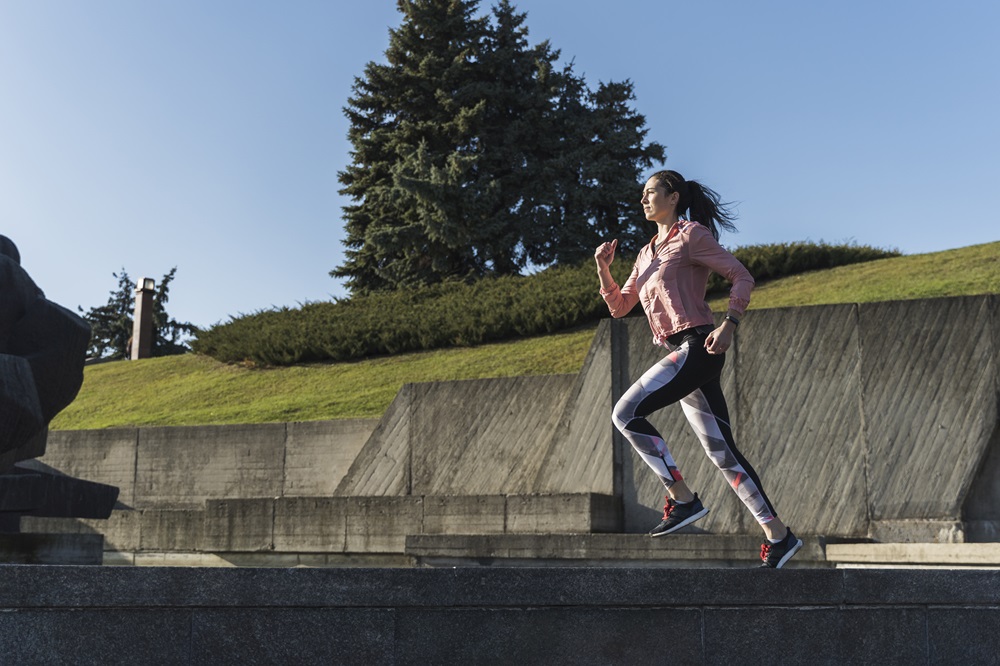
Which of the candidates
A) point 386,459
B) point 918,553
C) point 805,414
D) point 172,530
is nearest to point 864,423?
point 805,414

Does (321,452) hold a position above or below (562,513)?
above

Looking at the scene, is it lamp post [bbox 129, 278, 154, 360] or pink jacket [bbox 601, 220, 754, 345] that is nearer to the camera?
pink jacket [bbox 601, 220, 754, 345]

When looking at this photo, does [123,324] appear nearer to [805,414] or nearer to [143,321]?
[143,321]

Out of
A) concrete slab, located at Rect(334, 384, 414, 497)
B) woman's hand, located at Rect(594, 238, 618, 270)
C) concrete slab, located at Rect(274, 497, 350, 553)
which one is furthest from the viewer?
concrete slab, located at Rect(334, 384, 414, 497)

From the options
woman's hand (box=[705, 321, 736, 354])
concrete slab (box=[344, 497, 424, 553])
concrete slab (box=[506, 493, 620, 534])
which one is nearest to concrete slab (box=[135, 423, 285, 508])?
concrete slab (box=[344, 497, 424, 553])

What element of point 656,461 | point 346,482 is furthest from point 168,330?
point 656,461

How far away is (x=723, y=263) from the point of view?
5.35 m

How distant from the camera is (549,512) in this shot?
33.0ft

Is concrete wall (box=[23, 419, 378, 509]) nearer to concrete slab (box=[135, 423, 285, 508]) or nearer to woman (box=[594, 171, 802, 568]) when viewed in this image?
concrete slab (box=[135, 423, 285, 508])

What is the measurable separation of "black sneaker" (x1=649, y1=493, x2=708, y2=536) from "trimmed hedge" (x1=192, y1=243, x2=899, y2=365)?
12635 mm

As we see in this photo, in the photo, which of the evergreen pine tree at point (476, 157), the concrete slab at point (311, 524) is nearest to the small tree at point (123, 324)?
the evergreen pine tree at point (476, 157)

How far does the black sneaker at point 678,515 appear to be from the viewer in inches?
210

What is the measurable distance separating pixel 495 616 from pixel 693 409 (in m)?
1.58

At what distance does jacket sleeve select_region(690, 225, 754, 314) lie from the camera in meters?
5.29
